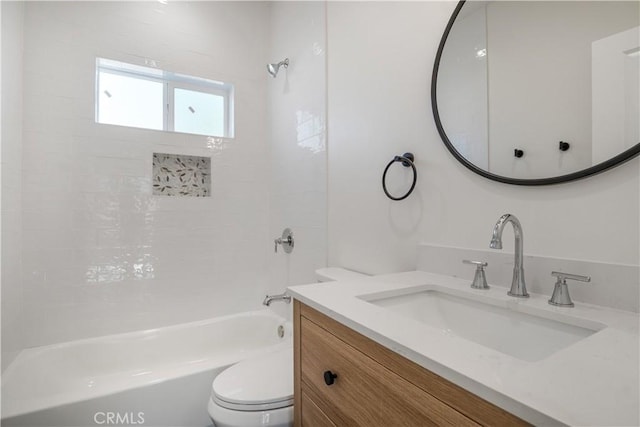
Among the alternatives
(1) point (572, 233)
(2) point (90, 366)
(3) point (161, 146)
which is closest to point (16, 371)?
(2) point (90, 366)

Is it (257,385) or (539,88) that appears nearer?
(539,88)

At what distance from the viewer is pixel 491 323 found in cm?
84

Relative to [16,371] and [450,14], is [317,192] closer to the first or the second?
[450,14]

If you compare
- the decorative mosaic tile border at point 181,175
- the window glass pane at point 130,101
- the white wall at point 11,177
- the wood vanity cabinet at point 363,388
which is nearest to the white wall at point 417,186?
the wood vanity cabinet at point 363,388

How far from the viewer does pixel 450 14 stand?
1.16m

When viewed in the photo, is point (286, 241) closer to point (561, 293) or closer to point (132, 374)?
point (132, 374)

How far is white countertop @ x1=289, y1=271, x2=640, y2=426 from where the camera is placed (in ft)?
1.22

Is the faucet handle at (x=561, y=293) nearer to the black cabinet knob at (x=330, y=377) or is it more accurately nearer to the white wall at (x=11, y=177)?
the black cabinet knob at (x=330, y=377)

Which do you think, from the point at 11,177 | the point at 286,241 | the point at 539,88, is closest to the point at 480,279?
the point at 539,88

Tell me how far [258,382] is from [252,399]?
0.40 ft

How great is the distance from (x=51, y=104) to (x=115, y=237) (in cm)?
89

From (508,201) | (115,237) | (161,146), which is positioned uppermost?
(161,146)

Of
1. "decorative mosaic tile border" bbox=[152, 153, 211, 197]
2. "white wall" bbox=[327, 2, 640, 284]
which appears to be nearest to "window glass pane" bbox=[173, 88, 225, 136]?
"decorative mosaic tile border" bbox=[152, 153, 211, 197]

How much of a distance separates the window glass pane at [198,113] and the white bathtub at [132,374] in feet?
4.88
